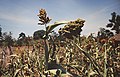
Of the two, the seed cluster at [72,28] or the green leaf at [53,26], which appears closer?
the green leaf at [53,26]

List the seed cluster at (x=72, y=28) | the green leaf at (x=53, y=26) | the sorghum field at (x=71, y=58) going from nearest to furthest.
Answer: the green leaf at (x=53, y=26), the sorghum field at (x=71, y=58), the seed cluster at (x=72, y=28)

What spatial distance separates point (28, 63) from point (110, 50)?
1237 mm

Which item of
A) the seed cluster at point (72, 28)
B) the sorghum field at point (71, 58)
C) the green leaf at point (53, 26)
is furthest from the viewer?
the seed cluster at point (72, 28)

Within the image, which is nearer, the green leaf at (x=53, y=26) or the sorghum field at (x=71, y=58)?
the green leaf at (x=53, y=26)

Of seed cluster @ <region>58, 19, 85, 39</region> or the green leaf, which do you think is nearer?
the green leaf

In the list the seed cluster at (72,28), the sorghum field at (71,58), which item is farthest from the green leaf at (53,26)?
the seed cluster at (72,28)

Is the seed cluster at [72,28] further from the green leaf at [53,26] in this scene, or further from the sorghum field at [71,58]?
the green leaf at [53,26]

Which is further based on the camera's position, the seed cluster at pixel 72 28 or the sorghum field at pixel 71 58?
the seed cluster at pixel 72 28

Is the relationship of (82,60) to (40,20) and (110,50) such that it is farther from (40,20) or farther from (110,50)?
(40,20)

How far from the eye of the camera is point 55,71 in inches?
50.6

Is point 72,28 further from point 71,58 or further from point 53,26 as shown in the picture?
point 71,58

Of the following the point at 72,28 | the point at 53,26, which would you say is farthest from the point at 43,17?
the point at 72,28

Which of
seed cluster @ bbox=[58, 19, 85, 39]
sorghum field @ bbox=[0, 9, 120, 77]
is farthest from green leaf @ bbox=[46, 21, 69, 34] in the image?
seed cluster @ bbox=[58, 19, 85, 39]

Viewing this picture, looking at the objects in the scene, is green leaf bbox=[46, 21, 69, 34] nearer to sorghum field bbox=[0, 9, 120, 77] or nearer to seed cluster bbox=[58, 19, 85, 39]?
sorghum field bbox=[0, 9, 120, 77]
